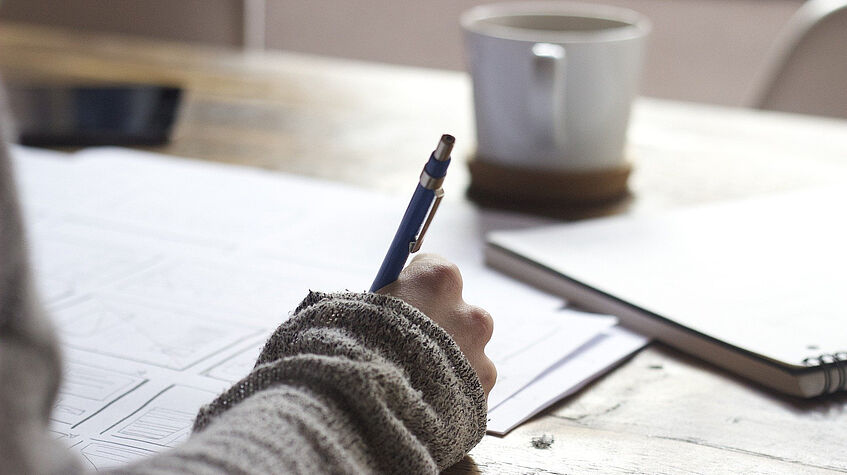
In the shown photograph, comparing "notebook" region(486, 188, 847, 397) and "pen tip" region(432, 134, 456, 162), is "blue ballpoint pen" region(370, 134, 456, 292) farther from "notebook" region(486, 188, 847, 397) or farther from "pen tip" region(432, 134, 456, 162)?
"notebook" region(486, 188, 847, 397)

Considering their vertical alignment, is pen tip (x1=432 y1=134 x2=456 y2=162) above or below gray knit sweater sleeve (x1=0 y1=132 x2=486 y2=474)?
above

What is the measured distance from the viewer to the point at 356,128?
986mm

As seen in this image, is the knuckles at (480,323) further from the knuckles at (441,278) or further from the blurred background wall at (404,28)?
the blurred background wall at (404,28)

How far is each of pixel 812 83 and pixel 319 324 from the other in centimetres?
97

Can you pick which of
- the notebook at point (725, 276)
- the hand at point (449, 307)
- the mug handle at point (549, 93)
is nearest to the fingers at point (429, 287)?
the hand at point (449, 307)

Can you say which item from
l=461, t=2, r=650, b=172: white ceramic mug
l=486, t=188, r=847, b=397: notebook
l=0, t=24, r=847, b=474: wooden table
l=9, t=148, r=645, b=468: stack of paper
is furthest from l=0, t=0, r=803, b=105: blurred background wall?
l=486, t=188, r=847, b=397: notebook

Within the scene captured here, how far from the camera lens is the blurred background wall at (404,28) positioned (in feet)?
5.91

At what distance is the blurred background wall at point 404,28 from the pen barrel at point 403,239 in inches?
56.8

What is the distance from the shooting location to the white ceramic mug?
2.35 ft

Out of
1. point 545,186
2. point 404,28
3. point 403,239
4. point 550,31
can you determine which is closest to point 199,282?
point 403,239

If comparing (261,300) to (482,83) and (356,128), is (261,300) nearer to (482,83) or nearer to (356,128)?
(482,83)

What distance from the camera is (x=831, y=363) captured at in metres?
0.46

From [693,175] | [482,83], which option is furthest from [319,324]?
[693,175]

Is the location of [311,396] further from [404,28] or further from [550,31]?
[404,28]
